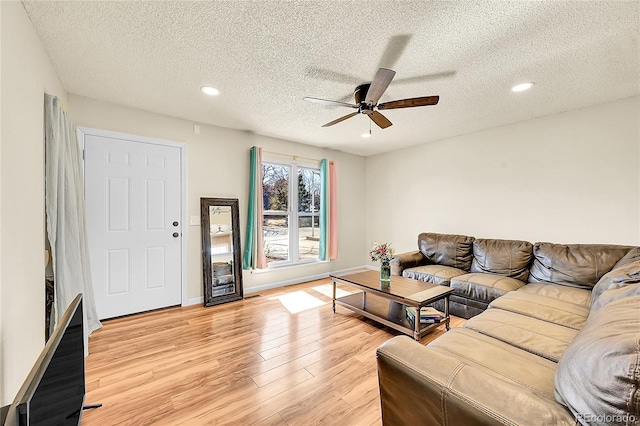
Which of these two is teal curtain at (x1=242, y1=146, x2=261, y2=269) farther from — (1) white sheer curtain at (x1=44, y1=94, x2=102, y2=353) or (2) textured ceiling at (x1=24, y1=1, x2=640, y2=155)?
(1) white sheer curtain at (x1=44, y1=94, x2=102, y2=353)

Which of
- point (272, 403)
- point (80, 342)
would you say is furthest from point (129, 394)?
point (272, 403)

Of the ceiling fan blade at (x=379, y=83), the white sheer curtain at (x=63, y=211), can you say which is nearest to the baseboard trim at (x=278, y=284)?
the white sheer curtain at (x=63, y=211)

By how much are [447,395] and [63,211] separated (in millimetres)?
2725

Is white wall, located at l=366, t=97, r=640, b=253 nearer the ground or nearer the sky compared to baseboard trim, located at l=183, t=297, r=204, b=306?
nearer the sky

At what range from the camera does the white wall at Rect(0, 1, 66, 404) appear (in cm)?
130

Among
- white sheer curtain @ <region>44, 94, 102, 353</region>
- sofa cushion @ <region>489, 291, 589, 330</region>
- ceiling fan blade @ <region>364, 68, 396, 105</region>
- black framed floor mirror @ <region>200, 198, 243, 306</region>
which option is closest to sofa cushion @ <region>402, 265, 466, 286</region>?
sofa cushion @ <region>489, 291, 589, 330</region>

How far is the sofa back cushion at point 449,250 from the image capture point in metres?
3.59

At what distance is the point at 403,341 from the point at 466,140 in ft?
12.4

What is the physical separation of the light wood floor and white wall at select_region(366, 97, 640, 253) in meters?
1.73

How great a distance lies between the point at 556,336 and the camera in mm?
1604

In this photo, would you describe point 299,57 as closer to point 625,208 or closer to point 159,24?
point 159,24

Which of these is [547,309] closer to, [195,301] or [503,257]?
[503,257]

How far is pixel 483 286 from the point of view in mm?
2820

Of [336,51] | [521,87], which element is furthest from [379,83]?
[521,87]
